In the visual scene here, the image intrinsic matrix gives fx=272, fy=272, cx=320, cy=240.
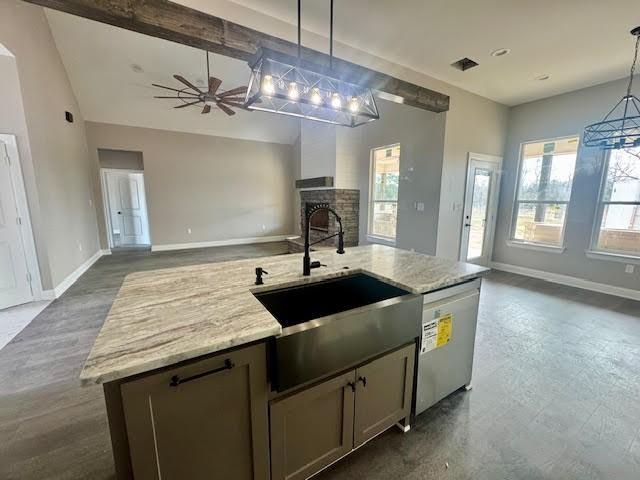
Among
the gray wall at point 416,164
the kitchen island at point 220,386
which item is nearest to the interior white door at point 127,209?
the gray wall at point 416,164

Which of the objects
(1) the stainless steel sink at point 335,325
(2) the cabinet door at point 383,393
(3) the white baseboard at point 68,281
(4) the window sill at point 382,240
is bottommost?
(3) the white baseboard at point 68,281

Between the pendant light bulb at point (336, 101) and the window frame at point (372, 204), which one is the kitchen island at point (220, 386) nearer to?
the pendant light bulb at point (336, 101)

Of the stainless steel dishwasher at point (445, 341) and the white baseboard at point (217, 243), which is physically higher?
the stainless steel dishwasher at point (445, 341)

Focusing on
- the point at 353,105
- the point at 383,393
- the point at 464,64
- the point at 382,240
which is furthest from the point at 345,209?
the point at 383,393

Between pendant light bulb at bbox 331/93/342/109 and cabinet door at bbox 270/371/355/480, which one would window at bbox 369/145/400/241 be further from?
cabinet door at bbox 270/371/355/480

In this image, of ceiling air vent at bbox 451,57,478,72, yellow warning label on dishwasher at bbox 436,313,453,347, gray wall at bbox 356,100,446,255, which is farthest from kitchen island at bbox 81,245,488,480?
ceiling air vent at bbox 451,57,478,72

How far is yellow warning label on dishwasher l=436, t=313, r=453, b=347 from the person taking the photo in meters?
1.67

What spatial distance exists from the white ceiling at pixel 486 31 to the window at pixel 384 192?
1650 mm

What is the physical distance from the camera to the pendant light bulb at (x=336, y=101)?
201 cm

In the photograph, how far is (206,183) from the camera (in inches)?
283

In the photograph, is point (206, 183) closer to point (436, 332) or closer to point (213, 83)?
point (213, 83)

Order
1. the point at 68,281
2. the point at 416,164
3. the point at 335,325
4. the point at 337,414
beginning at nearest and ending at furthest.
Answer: the point at 335,325, the point at 337,414, the point at 68,281, the point at 416,164

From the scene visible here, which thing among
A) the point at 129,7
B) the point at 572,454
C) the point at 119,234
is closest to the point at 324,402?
the point at 572,454

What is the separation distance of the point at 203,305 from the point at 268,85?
1399 mm
